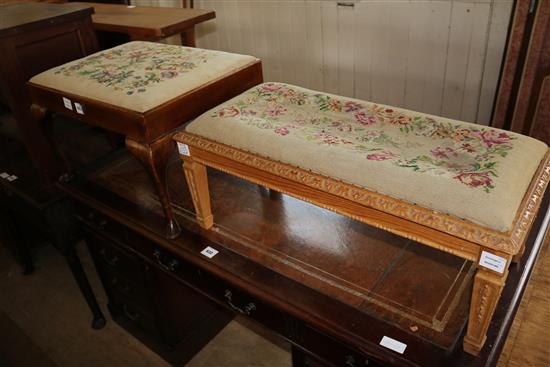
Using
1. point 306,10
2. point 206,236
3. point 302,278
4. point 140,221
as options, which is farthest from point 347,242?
point 306,10

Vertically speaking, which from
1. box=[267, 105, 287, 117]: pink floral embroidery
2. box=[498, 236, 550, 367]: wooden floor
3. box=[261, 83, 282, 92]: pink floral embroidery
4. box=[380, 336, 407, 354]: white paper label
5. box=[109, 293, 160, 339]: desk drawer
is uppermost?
box=[261, 83, 282, 92]: pink floral embroidery

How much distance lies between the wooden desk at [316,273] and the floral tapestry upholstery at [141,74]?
0.38 m

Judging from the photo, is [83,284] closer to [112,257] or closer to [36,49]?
[112,257]

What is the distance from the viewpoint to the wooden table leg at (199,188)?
4.15 ft

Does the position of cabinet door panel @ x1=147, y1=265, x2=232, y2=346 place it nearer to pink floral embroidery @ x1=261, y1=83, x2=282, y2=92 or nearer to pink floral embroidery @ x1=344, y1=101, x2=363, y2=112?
pink floral embroidery @ x1=261, y1=83, x2=282, y2=92

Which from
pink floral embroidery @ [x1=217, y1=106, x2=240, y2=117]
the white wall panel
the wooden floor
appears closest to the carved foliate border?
pink floral embroidery @ [x1=217, y1=106, x2=240, y2=117]

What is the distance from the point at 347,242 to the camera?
125cm

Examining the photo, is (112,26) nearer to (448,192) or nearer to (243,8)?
A: (243,8)

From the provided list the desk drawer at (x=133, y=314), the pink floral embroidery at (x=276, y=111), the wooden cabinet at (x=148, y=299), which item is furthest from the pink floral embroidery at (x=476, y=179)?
the desk drawer at (x=133, y=314)

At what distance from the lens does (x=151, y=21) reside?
8.42 ft

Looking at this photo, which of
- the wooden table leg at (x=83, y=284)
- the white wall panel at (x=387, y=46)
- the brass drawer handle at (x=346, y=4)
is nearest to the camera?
the wooden table leg at (x=83, y=284)

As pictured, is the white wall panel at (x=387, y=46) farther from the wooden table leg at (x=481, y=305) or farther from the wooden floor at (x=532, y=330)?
the wooden table leg at (x=481, y=305)

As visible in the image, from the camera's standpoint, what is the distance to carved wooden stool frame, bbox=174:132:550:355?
2.66 ft

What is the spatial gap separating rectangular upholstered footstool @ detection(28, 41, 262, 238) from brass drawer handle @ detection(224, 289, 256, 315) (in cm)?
24
